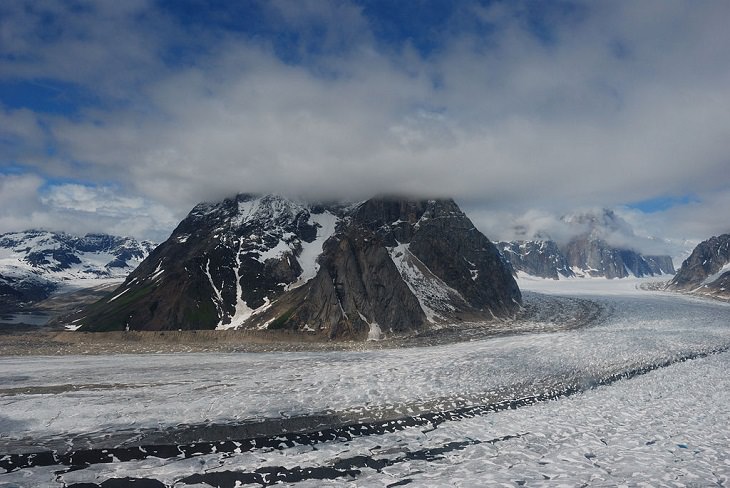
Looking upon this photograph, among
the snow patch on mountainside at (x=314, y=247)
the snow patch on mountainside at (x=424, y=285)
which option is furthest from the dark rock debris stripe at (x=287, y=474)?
the snow patch on mountainside at (x=314, y=247)

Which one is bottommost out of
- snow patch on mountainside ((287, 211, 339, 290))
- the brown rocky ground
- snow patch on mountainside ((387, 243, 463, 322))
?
the brown rocky ground

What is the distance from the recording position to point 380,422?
31641 mm

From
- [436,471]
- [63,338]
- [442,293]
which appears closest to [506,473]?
[436,471]

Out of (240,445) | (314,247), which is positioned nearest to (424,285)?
(314,247)

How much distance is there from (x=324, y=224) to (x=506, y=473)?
134640mm

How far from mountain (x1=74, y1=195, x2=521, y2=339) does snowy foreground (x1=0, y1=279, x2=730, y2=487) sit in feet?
143

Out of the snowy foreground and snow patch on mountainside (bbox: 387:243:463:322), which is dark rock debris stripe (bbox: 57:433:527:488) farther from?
snow patch on mountainside (bbox: 387:243:463:322)

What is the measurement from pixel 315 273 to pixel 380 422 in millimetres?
96847

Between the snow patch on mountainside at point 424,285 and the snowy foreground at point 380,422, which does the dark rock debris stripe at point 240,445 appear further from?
the snow patch on mountainside at point 424,285

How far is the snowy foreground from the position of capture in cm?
2333

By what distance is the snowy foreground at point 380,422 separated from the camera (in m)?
23.3

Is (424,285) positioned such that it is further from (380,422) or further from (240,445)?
(240,445)

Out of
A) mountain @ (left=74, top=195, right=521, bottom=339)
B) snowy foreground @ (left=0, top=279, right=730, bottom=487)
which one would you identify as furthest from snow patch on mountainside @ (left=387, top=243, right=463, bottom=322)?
snowy foreground @ (left=0, top=279, right=730, bottom=487)

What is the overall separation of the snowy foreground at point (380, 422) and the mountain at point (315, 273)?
4349cm
